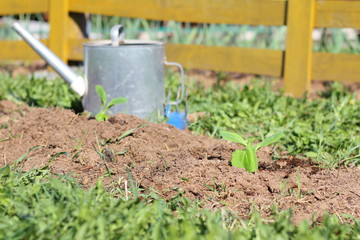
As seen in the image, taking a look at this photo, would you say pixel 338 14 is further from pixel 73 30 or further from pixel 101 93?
pixel 73 30

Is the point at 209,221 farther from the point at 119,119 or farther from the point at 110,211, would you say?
the point at 119,119

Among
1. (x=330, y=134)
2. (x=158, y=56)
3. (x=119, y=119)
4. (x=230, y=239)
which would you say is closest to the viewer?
(x=230, y=239)

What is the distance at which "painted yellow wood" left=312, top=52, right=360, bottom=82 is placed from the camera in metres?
4.35

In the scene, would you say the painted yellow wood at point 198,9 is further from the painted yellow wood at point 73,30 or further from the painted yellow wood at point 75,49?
the painted yellow wood at point 75,49

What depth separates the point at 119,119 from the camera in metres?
2.93

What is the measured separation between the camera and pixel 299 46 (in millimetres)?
4453

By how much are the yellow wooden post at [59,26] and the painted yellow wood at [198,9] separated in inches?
3.7

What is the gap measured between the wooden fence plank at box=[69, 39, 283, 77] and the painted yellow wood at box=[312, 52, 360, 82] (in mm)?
285

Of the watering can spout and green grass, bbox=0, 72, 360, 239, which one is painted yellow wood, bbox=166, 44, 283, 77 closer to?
green grass, bbox=0, 72, 360, 239

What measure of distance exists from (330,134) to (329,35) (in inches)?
132

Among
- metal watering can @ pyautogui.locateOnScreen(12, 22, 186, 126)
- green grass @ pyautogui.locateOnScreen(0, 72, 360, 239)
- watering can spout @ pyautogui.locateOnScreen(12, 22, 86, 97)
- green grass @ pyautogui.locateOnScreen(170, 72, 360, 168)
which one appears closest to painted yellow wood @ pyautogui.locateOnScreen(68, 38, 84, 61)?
green grass @ pyautogui.locateOnScreen(170, 72, 360, 168)

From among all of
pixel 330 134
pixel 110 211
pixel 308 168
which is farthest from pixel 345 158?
pixel 110 211

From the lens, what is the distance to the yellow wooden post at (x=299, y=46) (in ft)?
14.4

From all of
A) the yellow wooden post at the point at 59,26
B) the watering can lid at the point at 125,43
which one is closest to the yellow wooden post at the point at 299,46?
the watering can lid at the point at 125,43
